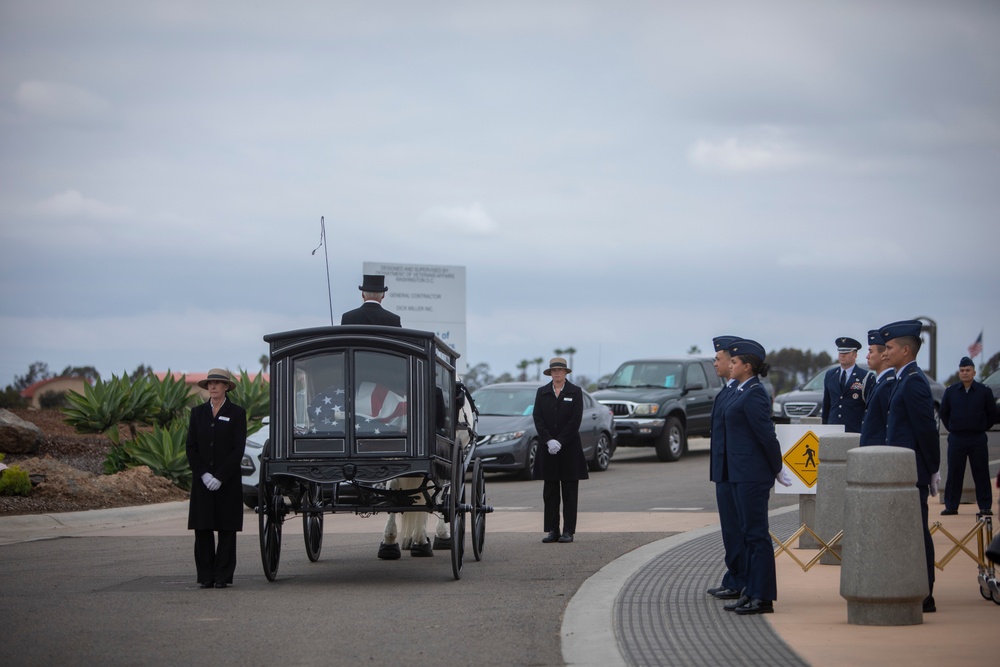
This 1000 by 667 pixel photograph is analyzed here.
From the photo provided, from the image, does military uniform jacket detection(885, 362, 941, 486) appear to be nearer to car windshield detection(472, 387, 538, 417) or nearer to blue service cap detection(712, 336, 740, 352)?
blue service cap detection(712, 336, 740, 352)

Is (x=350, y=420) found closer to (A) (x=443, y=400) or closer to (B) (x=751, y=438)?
(A) (x=443, y=400)

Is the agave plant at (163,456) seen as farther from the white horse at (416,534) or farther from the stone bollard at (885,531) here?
the stone bollard at (885,531)

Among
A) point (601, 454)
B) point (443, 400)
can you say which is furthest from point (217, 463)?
point (601, 454)

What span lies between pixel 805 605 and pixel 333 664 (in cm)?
361

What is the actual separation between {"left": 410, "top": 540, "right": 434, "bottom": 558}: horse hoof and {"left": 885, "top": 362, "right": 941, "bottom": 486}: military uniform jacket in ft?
17.8

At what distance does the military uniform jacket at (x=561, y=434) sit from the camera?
13.7 meters

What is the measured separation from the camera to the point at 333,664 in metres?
7.20

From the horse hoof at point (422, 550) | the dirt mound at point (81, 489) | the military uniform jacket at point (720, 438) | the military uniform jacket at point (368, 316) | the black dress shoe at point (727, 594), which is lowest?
the horse hoof at point (422, 550)

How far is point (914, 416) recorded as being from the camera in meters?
8.48

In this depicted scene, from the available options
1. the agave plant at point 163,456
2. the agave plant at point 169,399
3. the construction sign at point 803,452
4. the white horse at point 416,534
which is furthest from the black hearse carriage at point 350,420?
the agave plant at point 169,399

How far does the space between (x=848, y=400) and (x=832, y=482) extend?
361 centimetres

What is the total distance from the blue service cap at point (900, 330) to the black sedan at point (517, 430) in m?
12.0

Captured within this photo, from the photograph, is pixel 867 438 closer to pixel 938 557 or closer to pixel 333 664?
pixel 938 557

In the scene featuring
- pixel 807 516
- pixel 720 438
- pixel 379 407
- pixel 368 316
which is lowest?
pixel 807 516
